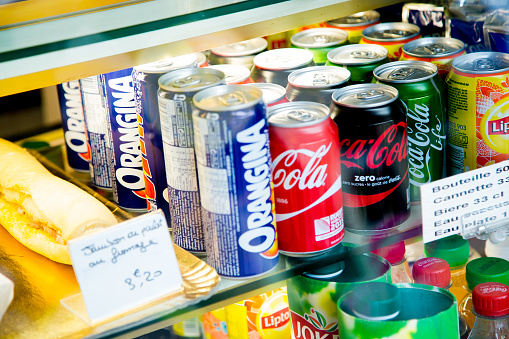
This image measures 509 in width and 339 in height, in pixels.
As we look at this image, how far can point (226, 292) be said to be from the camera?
975 millimetres

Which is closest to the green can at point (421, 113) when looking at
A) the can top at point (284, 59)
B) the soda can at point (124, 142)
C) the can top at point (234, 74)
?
the can top at point (284, 59)

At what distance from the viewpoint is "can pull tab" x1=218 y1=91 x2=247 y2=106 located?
2.95 feet

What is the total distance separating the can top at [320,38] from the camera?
1361 millimetres

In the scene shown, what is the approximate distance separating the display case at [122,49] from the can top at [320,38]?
25 cm

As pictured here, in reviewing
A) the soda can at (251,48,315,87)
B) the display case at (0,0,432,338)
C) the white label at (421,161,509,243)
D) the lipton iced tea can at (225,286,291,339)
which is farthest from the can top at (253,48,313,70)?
the lipton iced tea can at (225,286,291,339)

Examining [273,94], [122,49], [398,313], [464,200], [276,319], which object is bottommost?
[276,319]

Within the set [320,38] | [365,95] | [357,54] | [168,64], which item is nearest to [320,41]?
[320,38]

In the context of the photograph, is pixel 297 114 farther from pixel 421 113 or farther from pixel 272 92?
pixel 421 113

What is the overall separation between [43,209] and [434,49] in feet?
2.79

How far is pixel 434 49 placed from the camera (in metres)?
1.29

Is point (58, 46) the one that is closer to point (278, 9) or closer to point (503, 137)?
point (278, 9)

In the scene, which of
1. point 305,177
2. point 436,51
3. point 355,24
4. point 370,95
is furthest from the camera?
point 355,24

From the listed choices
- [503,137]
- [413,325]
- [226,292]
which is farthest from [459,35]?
→ [226,292]

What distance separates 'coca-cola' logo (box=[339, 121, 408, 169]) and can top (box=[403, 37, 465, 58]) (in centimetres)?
27
